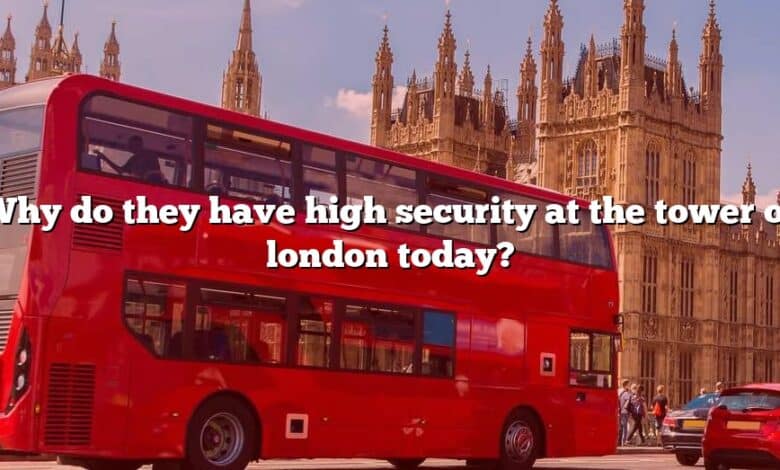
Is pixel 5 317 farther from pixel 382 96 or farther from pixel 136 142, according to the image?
pixel 382 96

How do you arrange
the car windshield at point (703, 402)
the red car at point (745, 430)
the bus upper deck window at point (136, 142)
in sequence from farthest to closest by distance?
1. the car windshield at point (703, 402)
2. the red car at point (745, 430)
3. the bus upper deck window at point (136, 142)

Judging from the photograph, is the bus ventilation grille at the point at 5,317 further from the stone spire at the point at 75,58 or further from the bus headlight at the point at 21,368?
the stone spire at the point at 75,58

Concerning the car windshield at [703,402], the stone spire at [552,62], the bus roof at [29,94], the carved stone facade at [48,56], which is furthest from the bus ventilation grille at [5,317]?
the carved stone facade at [48,56]

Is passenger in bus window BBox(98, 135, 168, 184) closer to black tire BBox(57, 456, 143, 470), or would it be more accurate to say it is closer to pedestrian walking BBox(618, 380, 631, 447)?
black tire BBox(57, 456, 143, 470)

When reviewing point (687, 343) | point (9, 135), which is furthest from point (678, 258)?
point (9, 135)

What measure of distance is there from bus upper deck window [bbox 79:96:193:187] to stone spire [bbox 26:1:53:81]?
78.0 metres

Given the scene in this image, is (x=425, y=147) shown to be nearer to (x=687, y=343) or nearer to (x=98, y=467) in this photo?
(x=687, y=343)

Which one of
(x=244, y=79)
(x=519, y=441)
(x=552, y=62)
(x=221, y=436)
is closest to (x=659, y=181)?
(x=552, y=62)

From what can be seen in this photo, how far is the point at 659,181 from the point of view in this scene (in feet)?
194

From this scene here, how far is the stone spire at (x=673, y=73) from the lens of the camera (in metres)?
60.1

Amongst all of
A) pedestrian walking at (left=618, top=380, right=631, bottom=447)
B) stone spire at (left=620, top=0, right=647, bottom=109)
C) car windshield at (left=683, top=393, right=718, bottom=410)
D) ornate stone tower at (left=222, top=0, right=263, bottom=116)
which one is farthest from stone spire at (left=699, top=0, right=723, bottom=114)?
car windshield at (left=683, top=393, right=718, bottom=410)

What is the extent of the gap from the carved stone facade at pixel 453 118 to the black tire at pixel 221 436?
5189cm

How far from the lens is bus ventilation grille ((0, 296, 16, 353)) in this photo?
13375 mm

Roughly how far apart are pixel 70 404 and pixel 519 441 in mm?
7836
